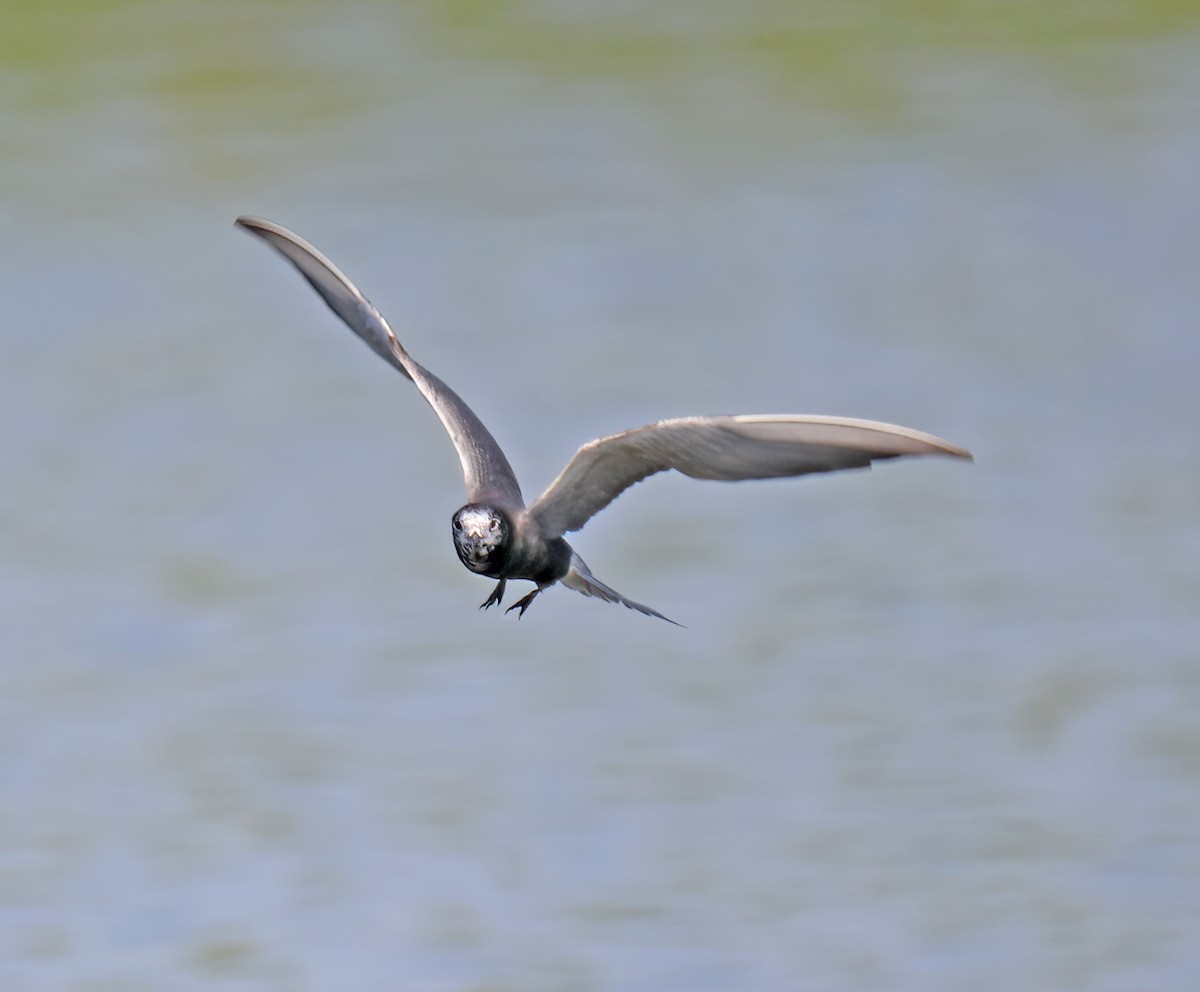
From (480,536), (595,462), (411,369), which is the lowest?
(480,536)

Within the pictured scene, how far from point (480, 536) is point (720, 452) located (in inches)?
17.2

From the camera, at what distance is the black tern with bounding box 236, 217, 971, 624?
3.78 meters

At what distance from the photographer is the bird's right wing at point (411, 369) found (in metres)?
4.43

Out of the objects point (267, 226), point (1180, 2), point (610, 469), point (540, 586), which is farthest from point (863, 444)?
point (1180, 2)

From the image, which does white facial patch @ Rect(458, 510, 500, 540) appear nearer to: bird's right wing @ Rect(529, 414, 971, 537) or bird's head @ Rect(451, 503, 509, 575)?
bird's head @ Rect(451, 503, 509, 575)

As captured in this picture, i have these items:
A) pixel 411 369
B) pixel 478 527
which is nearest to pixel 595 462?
pixel 478 527

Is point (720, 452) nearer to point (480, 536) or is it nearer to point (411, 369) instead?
point (480, 536)

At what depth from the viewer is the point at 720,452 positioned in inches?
158

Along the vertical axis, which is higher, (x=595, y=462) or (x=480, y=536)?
(x=595, y=462)

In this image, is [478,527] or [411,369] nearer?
[478,527]

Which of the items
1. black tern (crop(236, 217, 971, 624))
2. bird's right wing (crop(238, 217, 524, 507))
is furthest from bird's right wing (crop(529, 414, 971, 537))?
bird's right wing (crop(238, 217, 524, 507))

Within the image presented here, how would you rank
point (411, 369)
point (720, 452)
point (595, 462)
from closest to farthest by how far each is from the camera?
1. point (720, 452)
2. point (595, 462)
3. point (411, 369)

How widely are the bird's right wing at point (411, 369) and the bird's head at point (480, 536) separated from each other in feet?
0.39

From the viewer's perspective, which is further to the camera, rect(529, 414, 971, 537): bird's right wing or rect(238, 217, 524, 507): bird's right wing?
rect(238, 217, 524, 507): bird's right wing
